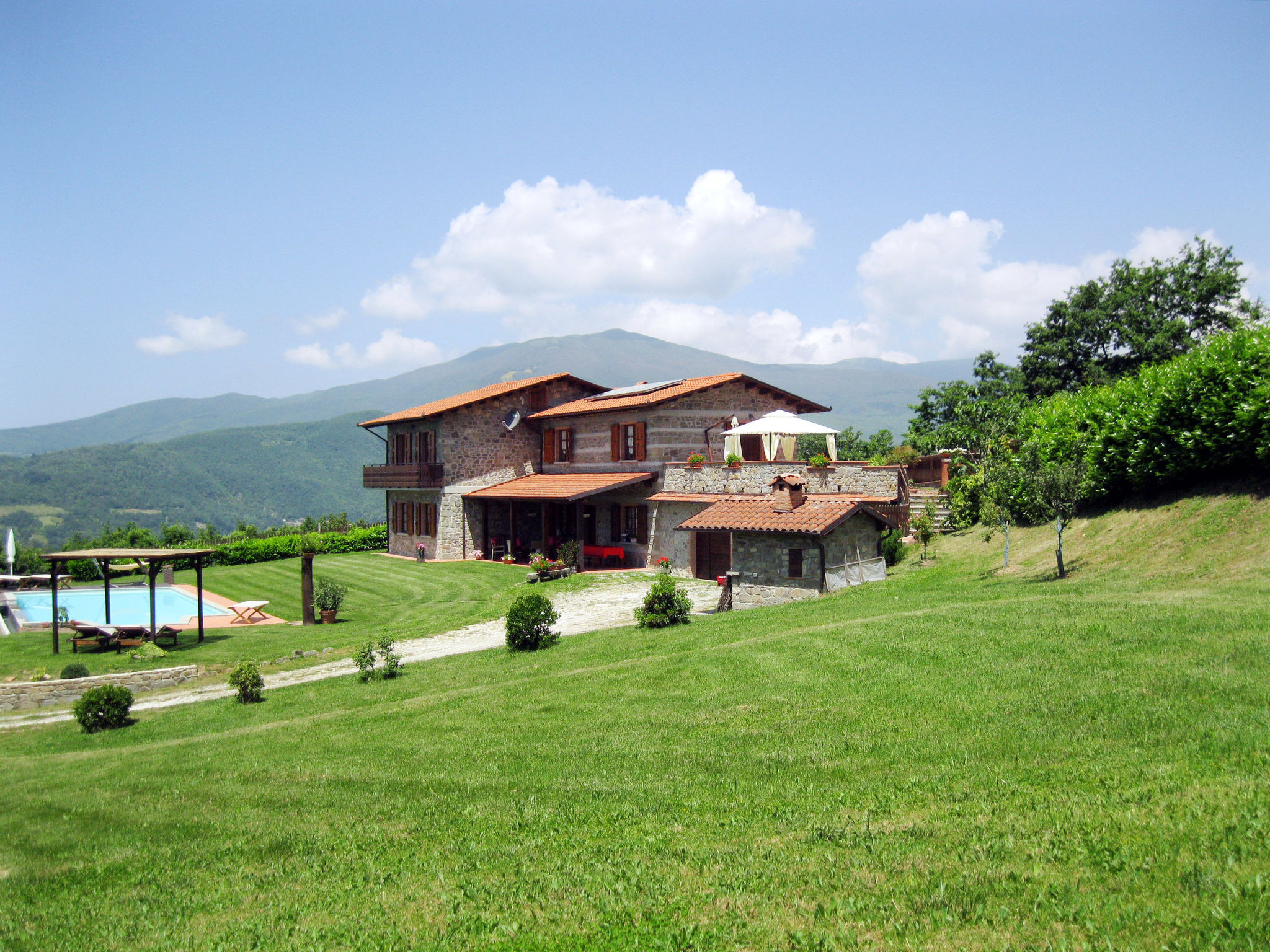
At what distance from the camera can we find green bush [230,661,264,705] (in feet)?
48.1

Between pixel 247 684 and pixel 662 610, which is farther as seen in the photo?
pixel 662 610

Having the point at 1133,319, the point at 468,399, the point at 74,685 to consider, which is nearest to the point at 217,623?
the point at 74,685

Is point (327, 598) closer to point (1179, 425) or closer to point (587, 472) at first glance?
point (587, 472)

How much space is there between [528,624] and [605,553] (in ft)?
47.6

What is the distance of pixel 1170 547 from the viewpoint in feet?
51.5

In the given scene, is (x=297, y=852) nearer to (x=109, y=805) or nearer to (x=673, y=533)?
(x=109, y=805)

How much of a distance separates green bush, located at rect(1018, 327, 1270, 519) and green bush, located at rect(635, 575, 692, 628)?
303 inches

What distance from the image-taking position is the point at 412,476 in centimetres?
3666

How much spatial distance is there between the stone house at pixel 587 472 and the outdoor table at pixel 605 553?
2.3 inches

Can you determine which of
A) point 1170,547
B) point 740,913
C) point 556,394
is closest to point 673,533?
point 556,394

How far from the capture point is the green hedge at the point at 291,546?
37.8 metres

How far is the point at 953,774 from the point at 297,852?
218 inches

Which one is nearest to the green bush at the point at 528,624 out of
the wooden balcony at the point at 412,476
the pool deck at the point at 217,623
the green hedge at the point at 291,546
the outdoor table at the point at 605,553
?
the pool deck at the point at 217,623

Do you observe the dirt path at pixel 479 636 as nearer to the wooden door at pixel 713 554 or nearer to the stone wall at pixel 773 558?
the wooden door at pixel 713 554
